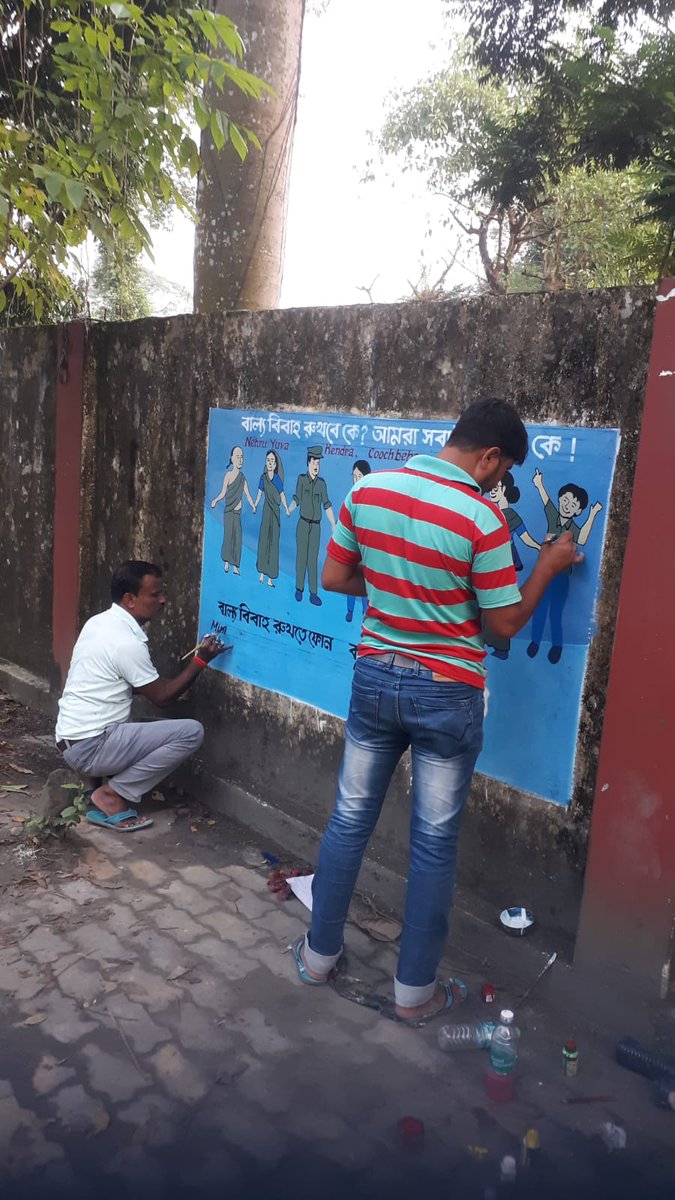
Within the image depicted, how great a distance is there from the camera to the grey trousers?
4.11 meters

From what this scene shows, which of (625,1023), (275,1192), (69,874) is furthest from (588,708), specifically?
(69,874)

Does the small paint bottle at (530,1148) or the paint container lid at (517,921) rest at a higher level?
the paint container lid at (517,921)

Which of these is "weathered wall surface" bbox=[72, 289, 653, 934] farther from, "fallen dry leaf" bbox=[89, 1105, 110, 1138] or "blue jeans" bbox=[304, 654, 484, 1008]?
"fallen dry leaf" bbox=[89, 1105, 110, 1138]

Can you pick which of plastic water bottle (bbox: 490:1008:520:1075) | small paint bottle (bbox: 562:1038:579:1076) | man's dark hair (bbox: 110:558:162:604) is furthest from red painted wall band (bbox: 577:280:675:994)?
man's dark hair (bbox: 110:558:162:604)

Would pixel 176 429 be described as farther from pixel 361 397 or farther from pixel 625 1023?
pixel 625 1023

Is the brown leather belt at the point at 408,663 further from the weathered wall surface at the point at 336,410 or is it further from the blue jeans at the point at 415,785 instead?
the weathered wall surface at the point at 336,410

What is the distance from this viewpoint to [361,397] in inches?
136

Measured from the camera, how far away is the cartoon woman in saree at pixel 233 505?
401 centimetres

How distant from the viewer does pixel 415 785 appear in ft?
8.89

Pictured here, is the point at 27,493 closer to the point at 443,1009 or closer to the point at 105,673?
the point at 105,673

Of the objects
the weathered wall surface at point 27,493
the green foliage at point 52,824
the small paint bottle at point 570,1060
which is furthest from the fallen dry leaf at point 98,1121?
the weathered wall surface at point 27,493

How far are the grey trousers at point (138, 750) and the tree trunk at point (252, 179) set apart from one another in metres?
3.25

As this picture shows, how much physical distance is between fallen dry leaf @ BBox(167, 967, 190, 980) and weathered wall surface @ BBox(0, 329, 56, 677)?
10.1 ft

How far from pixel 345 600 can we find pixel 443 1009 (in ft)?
5.11
